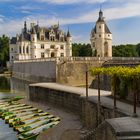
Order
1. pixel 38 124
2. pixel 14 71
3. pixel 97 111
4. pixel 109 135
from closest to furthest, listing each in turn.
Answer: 1. pixel 109 135
2. pixel 97 111
3. pixel 38 124
4. pixel 14 71

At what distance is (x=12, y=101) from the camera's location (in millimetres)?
33188

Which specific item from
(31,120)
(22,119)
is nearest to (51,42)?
(22,119)

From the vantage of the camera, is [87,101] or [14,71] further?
[14,71]

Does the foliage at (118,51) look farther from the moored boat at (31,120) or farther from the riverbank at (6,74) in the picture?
the moored boat at (31,120)

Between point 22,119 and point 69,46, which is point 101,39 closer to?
point 69,46

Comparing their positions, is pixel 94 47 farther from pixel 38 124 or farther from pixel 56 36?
pixel 38 124

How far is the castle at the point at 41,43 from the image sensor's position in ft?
273

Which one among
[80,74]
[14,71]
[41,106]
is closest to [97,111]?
[41,106]

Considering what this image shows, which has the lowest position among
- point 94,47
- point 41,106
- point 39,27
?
point 41,106

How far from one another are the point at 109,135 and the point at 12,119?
1339cm

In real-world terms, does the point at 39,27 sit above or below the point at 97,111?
above

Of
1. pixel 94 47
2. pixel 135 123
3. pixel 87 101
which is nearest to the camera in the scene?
pixel 135 123

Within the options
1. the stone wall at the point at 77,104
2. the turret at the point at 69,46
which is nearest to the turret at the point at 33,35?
the turret at the point at 69,46

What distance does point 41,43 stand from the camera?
8362 centimetres
